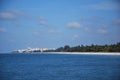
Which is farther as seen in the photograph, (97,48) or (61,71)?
(97,48)

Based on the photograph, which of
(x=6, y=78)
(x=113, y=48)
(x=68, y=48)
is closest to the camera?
(x=6, y=78)

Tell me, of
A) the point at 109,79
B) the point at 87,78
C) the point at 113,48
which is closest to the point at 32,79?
the point at 87,78

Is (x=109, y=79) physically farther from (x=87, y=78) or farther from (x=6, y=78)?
(x=6, y=78)

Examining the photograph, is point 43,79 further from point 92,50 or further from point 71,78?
point 92,50

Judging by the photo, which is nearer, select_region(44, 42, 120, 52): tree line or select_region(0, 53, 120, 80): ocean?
select_region(0, 53, 120, 80): ocean

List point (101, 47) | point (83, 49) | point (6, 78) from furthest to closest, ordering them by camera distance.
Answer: point (83, 49), point (101, 47), point (6, 78)

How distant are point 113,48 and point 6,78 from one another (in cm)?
4415

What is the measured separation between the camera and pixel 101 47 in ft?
220

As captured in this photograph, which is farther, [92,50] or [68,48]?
[68,48]

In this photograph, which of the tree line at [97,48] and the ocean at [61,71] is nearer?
the ocean at [61,71]

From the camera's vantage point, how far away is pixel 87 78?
17609 millimetres

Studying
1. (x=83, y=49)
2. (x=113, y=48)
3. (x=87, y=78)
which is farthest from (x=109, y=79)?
(x=83, y=49)

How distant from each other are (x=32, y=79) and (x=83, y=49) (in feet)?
191

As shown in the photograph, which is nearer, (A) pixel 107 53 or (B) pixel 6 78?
(B) pixel 6 78
